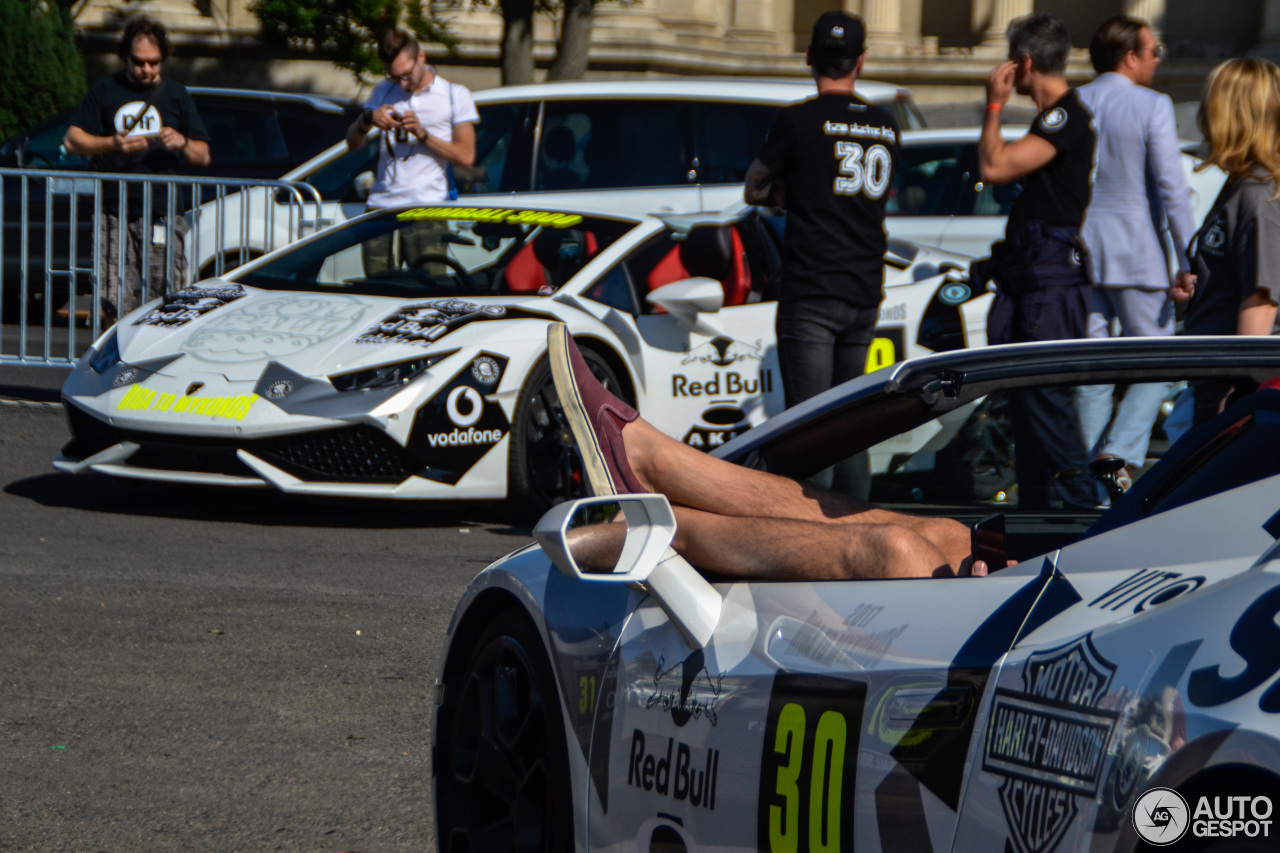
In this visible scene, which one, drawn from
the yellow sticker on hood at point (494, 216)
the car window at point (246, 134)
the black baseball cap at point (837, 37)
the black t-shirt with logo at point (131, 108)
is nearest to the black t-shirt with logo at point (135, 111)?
the black t-shirt with logo at point (131, 108)

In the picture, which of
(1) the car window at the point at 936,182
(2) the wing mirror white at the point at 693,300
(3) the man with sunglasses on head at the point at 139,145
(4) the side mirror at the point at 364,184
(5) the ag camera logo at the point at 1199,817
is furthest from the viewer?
(1) the car window at the point at 936,182

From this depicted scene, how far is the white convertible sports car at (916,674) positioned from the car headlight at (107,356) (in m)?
3.90

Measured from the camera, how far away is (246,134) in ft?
40.4

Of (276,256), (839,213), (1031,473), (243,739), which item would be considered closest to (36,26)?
(276,256)

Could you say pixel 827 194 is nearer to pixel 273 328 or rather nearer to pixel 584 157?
pixel 273 328

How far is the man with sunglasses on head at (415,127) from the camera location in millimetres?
8453

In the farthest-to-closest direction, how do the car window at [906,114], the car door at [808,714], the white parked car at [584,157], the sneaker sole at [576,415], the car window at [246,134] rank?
the car window at [246,134]
the car window at [906,114]
the white parked car at [584,157]
the sneaker sole at [576,415]
the car door at [808,714]

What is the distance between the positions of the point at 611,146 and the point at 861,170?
4391 millimetres

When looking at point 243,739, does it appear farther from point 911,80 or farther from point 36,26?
point 911,80

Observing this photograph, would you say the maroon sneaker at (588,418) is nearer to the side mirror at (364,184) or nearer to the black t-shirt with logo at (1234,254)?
the black t-shirt with logo at (1234,254)

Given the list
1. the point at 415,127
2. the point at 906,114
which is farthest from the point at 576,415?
the point at 906,114

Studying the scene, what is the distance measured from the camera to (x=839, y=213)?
5.56 m

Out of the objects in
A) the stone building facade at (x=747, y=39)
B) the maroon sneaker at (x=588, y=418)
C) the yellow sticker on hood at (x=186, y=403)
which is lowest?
the yellow sticker on hood at (x=186, y=403)

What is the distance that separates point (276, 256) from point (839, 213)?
293cm
